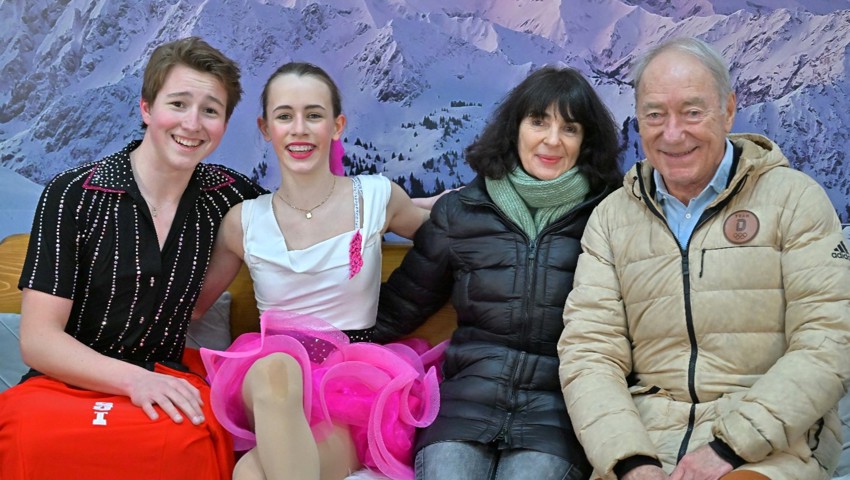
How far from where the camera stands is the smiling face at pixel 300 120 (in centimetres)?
225

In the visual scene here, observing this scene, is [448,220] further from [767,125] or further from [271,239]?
[767,125]

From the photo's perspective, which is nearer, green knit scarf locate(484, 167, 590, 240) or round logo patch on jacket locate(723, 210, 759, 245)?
round logo patch on jacket locate(723, 210, 759, 245)

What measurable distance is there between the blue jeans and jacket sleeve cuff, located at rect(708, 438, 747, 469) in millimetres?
357

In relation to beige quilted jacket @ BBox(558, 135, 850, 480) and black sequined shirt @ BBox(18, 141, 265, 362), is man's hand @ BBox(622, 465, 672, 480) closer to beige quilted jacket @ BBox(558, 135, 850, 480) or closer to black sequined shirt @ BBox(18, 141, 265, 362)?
beige quilted jacket @ BBox(558, 135, 850, 480)

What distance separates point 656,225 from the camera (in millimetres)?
1938

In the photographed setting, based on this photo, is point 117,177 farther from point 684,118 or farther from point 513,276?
point 684,118

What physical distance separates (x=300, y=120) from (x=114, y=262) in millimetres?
620

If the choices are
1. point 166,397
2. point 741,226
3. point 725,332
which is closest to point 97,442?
point 166,397

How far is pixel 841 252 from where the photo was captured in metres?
1.76

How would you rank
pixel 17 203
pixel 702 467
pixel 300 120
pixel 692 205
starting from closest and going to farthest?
1. pixel 702 467
2. pixel 692 205
3. pixel 300 120
4. pixel 17 203

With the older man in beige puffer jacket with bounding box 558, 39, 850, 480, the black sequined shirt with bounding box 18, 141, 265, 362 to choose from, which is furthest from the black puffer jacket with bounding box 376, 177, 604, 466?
the black sequined shirt with bounding box 18, 141, 265, 362

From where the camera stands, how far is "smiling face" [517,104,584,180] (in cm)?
220

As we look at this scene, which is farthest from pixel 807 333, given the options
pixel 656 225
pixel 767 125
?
pixel 767 125

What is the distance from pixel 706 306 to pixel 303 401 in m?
0.97
